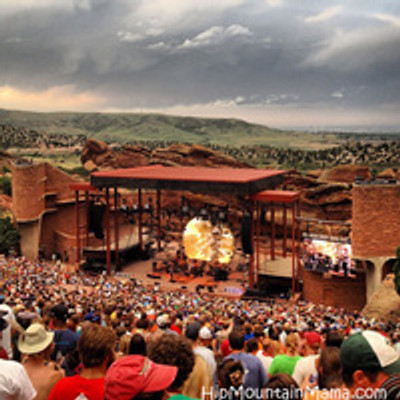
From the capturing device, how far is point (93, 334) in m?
4.49

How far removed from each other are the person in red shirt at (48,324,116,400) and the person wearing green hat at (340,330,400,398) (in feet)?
7.43

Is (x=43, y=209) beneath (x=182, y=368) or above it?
beneath

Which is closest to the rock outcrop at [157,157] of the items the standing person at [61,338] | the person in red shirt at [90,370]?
the standing person at [61,338]

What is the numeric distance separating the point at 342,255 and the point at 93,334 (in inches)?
906

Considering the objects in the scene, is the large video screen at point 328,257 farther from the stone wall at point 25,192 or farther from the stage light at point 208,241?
the stone wall at point 25,192

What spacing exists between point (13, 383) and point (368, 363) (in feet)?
9.94

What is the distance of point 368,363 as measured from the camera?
343 cm

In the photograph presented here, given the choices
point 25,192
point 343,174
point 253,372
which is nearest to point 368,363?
point 253,372

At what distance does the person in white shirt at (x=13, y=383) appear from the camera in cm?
404

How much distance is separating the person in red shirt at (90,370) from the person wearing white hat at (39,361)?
84cm

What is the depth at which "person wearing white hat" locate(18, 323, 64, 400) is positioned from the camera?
5.07 metres

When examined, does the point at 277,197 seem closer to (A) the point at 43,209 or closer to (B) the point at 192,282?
(B) the point at 192,282

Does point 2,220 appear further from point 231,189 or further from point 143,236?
point 231,189

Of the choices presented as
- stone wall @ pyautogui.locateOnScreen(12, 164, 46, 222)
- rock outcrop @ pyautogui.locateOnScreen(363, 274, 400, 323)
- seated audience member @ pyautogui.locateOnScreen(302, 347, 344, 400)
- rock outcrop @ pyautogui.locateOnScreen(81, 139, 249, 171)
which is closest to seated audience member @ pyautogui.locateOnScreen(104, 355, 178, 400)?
seated audience member @ pyautogui.locateOnScreen(302, 347, 344, 400)
